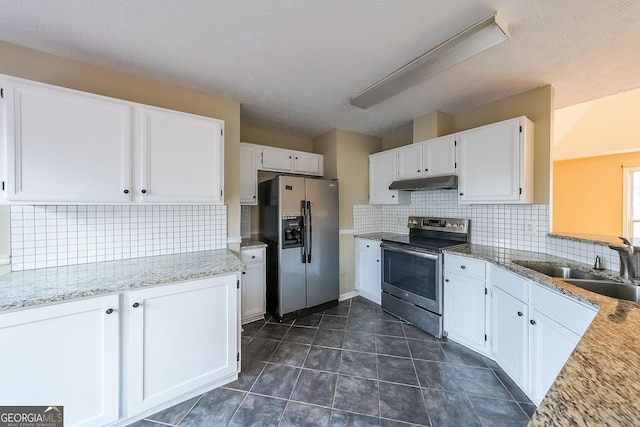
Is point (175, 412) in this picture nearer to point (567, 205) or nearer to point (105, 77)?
point (105, 77)

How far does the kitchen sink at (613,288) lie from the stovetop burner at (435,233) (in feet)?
3.29

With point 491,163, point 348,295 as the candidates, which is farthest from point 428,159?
point 348,295

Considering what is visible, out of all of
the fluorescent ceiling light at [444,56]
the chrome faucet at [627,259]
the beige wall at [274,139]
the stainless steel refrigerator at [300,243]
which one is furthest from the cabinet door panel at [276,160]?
the chrome faucet at [627,259]

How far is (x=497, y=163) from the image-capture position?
2275 mm

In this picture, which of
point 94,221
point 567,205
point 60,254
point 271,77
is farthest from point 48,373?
point 567,205

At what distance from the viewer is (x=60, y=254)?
5.82 ft

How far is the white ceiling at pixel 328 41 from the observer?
A: 136cm

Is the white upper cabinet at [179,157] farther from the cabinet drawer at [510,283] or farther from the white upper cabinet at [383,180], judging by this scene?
the cabinet drawer at [510,283]

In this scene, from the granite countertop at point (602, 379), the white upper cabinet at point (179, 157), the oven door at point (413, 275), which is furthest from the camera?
the oven door at point (413, 275)

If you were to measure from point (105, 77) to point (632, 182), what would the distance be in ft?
23.8

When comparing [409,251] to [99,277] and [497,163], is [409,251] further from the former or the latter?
[99,277]

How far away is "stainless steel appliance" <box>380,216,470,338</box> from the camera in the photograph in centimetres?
243

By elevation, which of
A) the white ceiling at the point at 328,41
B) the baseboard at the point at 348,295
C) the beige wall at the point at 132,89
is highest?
the white ceiling at the point at 328,41

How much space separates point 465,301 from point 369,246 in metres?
1.32
